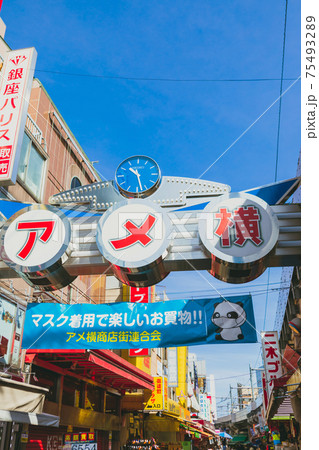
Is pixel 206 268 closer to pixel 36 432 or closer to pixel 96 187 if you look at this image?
pixel 96 187

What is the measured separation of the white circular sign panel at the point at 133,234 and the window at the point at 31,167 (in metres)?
6.30

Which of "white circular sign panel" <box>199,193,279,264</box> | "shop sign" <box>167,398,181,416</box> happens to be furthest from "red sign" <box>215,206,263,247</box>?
"shop sign" <box>167,398,181,416</box>

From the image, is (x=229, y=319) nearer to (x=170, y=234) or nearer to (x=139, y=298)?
(x=170, y=234)

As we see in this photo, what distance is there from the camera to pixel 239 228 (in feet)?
20.6

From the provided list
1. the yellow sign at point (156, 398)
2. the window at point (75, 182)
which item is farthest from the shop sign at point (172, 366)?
the window at point (75, 182)

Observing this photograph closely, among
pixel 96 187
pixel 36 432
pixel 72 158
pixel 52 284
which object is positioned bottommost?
pixel 36 432

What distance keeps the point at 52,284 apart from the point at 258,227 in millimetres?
3733

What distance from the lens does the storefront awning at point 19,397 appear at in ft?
22.2

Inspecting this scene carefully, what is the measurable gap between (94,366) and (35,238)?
312 inches

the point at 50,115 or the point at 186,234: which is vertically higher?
the point at 50,115

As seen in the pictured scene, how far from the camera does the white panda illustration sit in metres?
6.78
